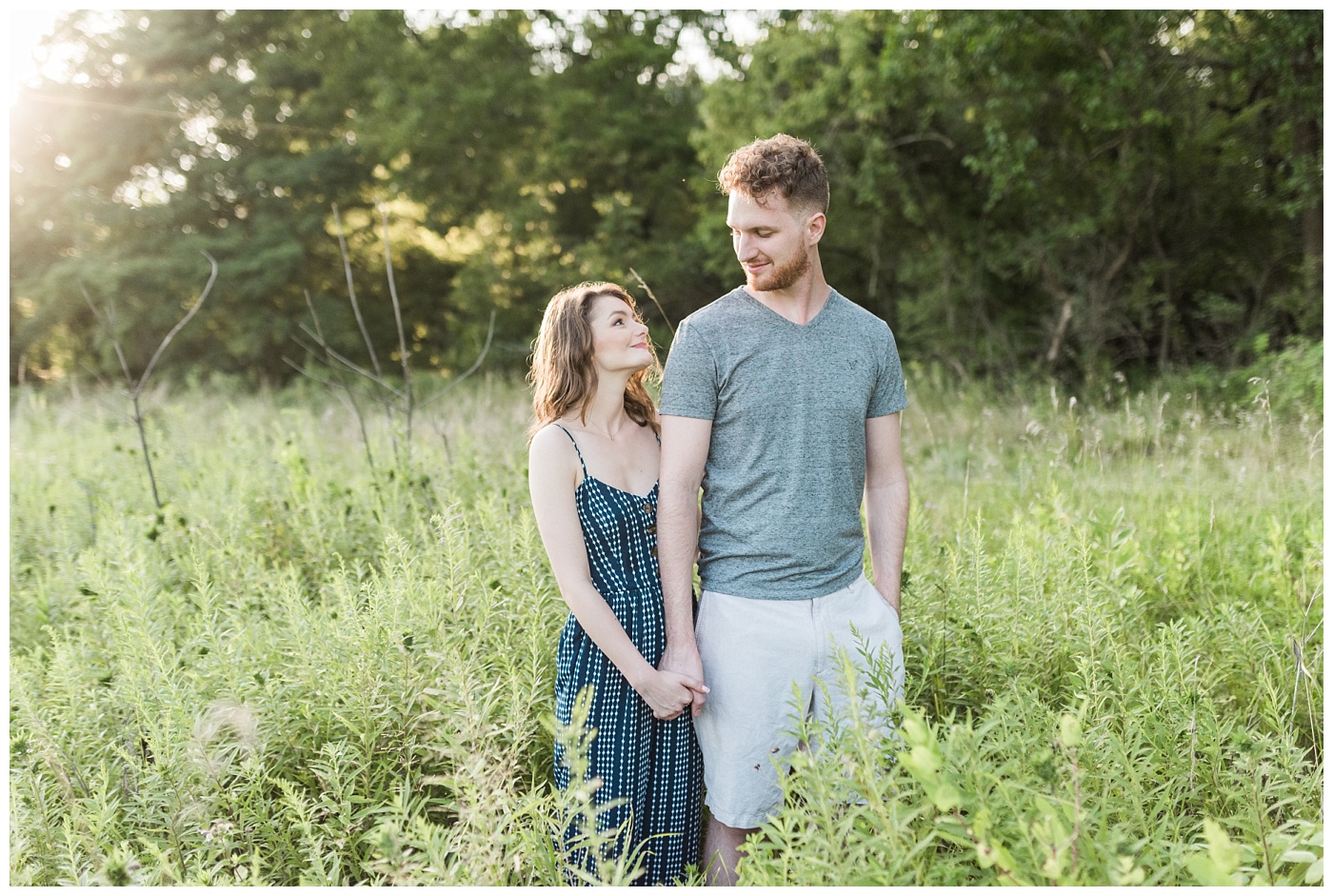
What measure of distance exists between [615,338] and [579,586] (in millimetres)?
732

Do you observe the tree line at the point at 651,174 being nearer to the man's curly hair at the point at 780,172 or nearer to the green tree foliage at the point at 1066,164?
Answer: the green tree foliage at the point at 1066,164

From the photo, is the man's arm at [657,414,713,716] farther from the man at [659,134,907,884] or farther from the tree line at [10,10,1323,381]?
the tree line at [10,10,1323,381]

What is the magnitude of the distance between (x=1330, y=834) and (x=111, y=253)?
21136 mm

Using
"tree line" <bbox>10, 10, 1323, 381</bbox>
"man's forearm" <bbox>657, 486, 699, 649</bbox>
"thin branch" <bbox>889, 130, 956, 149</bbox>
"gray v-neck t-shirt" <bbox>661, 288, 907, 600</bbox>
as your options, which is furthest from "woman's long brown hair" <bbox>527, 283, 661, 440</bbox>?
"thin branch" <bbox>889, 130, 956, 149</bbox>

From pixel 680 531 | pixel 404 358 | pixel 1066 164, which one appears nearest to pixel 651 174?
pixel 1066 164

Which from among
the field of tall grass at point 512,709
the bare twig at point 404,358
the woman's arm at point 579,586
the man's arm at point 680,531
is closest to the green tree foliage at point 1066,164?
the field of tall grass at point 512,709

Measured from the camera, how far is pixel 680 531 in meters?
2.43

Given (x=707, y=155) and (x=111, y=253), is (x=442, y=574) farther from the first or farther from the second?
(x=111, y=253)

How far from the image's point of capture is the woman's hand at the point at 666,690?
237 centimetres

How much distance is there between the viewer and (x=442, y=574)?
11.2 feet

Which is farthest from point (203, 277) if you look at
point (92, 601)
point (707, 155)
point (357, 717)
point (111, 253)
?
point (357, 717)

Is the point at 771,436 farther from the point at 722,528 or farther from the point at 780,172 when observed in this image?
the point at 780,172

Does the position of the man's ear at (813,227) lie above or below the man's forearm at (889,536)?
above

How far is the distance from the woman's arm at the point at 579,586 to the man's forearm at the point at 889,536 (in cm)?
69
